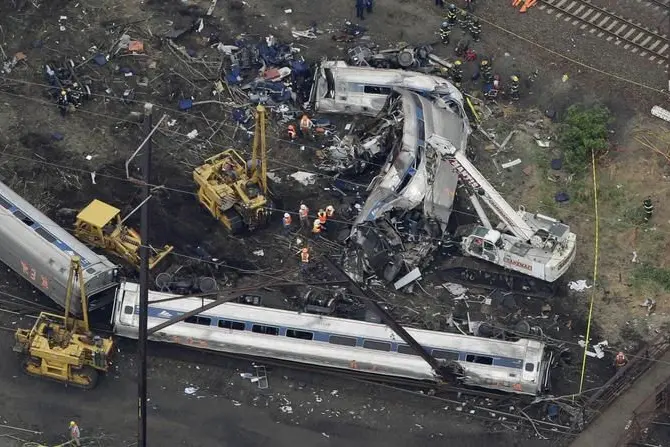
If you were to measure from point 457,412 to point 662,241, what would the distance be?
922cm

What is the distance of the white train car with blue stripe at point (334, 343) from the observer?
121 ft

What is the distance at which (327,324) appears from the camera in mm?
37281

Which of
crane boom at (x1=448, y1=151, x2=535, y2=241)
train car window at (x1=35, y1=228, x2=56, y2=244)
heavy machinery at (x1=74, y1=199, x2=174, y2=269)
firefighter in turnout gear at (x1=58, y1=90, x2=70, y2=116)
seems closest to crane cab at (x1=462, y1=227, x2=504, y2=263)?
crane boom at (x1=448, y1=151, x2=535, y2=241)

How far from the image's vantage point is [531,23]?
4769 centimetres

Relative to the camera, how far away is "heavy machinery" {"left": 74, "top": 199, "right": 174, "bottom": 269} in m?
39.3

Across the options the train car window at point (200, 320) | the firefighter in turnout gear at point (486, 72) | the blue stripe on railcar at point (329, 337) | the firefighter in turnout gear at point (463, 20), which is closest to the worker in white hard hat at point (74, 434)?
the blue stripe on railcar at point (329, 337)

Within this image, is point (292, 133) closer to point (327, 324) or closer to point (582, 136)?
point (327, 324)

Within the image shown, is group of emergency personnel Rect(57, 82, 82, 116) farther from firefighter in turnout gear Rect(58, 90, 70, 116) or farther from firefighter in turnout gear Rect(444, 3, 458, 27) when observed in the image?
firefighter in turnout gear Rect(444, 3, 458, 27)

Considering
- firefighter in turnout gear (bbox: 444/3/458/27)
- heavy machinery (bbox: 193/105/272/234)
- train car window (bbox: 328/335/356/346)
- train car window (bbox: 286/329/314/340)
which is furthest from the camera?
firefighter in turnout gear (bbox: 444/3/458/27)

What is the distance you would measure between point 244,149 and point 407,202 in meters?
6.47

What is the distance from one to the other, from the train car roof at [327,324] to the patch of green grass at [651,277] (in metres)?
4.97

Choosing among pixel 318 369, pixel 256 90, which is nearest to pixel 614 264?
pixel 318 369

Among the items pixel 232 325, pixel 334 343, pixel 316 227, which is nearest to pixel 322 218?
pixel 316 227

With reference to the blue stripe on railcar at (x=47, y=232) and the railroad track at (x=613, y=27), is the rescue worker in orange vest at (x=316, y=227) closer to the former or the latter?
the blue stripe on railcar at (x=47, y=232)
